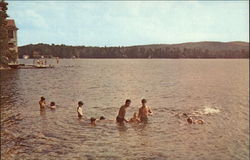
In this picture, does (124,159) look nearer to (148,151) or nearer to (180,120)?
(148,151)

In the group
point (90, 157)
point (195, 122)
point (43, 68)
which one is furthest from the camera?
point (43, 68)

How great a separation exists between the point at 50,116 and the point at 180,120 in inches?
425

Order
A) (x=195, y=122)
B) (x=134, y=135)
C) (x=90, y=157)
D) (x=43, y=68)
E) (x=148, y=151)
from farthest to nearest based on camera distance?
Result: 1. (x=43, y=68)
2. (x=195, y=122)
3. (x=134, y=135)
4. (x=148, y=151)
5. (x=90, y=157)

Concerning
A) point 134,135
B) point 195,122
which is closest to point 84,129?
point 134,135

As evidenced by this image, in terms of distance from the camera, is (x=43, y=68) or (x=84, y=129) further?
(x=43, y=68)

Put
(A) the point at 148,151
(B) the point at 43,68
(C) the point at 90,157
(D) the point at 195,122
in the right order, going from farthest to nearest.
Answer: (B) the point at 43,68
(D) the point at 195,122
(A) the point at 148,151
(C) the point at 90,157

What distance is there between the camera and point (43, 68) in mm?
98062

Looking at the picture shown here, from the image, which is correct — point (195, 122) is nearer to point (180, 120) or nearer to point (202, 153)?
point (180, 120)

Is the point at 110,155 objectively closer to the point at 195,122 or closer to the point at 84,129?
the point at 84,129

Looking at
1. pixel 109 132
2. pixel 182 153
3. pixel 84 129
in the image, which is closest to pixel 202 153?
pixel 182 153

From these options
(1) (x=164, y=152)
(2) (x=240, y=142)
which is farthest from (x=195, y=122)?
(1) (x=164, y=152)

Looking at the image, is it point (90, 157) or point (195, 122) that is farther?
point (195, 122)

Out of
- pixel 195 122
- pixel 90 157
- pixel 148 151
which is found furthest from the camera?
Answer: pixel 195 122

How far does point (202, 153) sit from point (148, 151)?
125 inches
